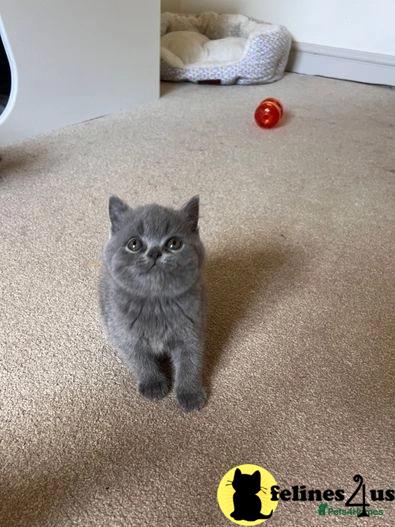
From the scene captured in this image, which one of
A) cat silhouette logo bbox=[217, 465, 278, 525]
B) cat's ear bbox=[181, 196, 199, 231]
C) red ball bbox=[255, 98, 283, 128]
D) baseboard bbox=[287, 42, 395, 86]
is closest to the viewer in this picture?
cat silhouette logo bbox=[217, 465, 278, 525]

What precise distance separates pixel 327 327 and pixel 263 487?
0.40 m

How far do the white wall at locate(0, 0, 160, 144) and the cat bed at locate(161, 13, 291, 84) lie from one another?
0.95 ft

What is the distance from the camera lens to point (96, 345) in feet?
3.00

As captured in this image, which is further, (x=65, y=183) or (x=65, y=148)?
(x=65, y=148)

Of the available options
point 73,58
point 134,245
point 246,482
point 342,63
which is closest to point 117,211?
point 134,245

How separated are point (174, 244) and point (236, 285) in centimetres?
40

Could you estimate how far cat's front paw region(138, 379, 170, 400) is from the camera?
79 cm

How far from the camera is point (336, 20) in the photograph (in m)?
2.29

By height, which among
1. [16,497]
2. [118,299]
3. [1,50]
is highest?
[1,50]

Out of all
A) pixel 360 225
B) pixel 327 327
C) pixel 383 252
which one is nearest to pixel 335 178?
pixel 360 225

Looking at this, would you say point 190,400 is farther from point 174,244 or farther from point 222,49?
point 222,49

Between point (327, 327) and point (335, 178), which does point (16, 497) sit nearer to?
point (327, 327)

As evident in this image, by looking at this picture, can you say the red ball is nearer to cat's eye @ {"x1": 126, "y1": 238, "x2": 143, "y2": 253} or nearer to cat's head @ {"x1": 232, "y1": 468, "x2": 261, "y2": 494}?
cat's eye @ {"x1": 126, "y1": 238, "x2": 143, "y2": 253}

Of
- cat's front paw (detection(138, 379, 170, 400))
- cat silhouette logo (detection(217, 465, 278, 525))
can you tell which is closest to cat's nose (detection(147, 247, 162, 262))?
cat's front paw (detection(138, 379, 170, 400))
